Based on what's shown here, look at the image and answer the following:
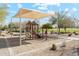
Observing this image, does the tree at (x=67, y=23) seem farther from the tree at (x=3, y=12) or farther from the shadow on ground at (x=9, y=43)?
the tree at (x=3, y=12)

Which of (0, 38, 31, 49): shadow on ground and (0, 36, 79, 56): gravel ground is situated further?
(0, 38, 31, 49): shadow on ground

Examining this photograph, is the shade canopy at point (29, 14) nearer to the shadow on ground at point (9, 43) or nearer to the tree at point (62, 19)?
the tree at point (62, 19)

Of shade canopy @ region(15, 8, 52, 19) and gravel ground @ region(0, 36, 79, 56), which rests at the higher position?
shade canopy @ region(15, 8, 52, 19)

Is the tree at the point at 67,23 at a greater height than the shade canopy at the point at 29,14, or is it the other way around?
the shade canopy at the point at 29,14

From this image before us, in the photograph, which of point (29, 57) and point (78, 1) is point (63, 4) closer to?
point (78, 1)

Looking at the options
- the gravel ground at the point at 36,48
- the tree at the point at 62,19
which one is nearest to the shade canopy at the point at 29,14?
the tree at the point at 62,19

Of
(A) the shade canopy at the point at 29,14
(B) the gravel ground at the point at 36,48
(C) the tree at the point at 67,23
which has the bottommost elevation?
(B) the gravel ground at the point at 36,48

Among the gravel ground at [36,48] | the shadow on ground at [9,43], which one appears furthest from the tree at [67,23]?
the shadow on ground at [9,43]

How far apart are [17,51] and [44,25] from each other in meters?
0.77

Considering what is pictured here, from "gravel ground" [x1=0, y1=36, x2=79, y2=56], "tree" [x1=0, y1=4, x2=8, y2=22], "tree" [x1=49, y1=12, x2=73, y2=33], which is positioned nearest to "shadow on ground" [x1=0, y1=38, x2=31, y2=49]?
"gravel ground" [x1=0, y1=36, x2=79, y2=56]

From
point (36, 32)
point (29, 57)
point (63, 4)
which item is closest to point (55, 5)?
point (63, 4)

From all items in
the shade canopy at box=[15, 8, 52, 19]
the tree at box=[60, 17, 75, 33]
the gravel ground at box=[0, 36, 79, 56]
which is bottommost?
the gravel ground at box=[0, 36, 79, 56]

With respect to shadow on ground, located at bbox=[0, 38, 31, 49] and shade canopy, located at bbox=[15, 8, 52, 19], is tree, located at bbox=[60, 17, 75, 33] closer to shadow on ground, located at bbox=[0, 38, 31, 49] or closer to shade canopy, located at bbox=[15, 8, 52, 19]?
shade canopy, located at bbox=[15, 8, 52, 19]

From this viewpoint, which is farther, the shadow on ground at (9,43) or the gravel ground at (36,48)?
the shadow on ground at (9,43)
